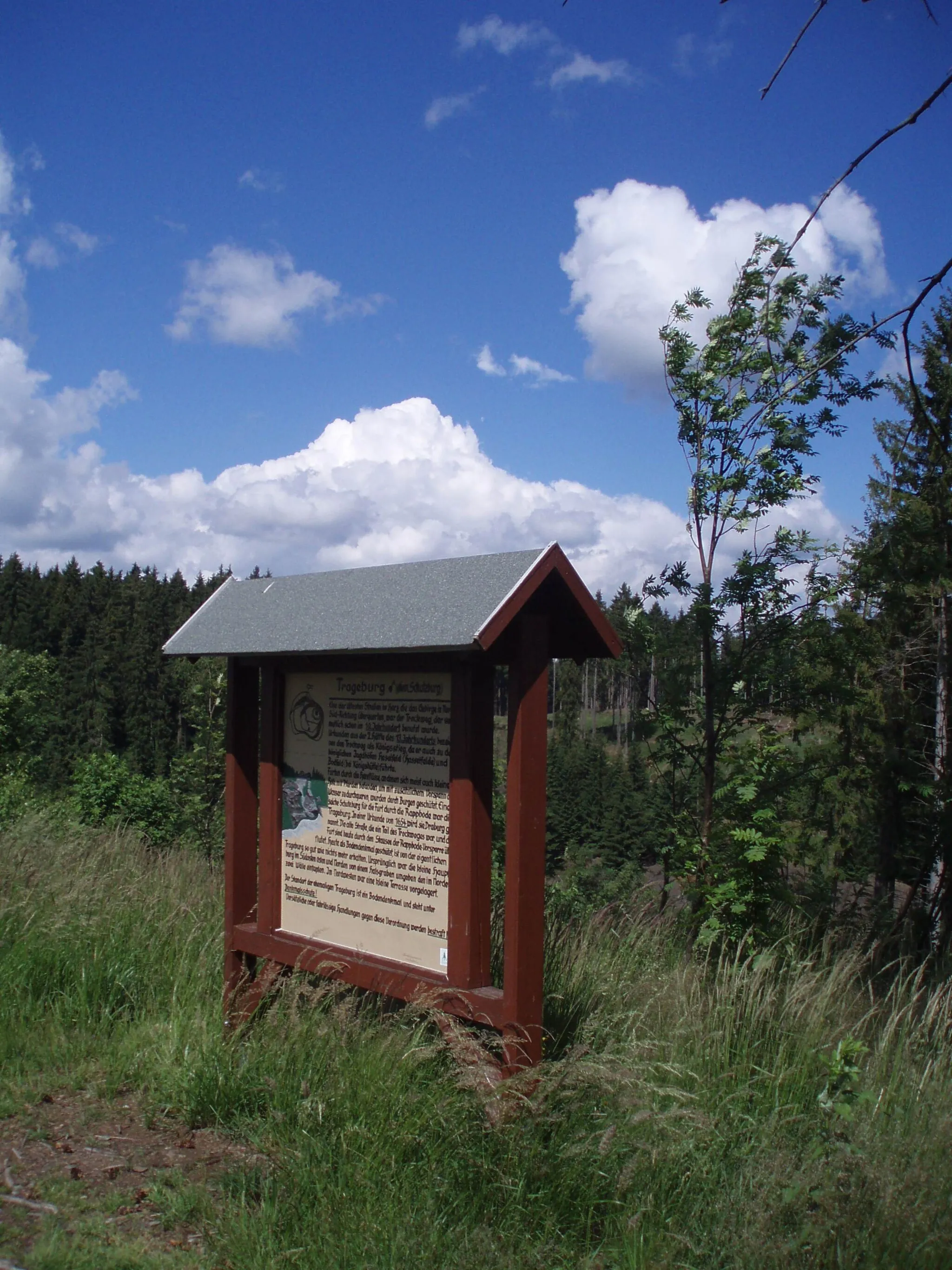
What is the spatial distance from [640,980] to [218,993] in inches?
83.1

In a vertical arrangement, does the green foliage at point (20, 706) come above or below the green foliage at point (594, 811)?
above

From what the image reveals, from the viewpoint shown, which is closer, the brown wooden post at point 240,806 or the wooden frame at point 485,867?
the wooden frame at point 485,867

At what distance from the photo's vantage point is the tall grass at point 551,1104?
2.70 meters

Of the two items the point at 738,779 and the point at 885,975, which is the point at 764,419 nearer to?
the point at 738,779

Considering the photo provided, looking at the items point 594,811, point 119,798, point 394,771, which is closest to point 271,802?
point 394,771

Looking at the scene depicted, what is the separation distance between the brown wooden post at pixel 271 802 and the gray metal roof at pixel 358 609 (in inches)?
12.3

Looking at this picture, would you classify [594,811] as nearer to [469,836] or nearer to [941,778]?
[941,778]

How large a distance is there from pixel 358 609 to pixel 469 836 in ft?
3.49

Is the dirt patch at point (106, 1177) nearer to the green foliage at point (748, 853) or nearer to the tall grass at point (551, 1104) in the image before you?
the tall grass at point (551, 1104)

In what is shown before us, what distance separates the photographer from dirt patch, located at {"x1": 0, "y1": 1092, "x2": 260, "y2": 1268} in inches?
116

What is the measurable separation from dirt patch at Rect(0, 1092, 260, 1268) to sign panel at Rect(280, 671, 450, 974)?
1.00 meters

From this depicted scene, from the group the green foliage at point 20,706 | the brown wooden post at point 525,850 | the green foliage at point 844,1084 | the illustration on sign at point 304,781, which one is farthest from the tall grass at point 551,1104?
the green foliage at point 20,706

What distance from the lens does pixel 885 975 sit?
Answer: 294 inches

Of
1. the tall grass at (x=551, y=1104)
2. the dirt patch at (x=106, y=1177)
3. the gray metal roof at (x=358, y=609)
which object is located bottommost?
the dirt patch at (x=106, y=1177)
